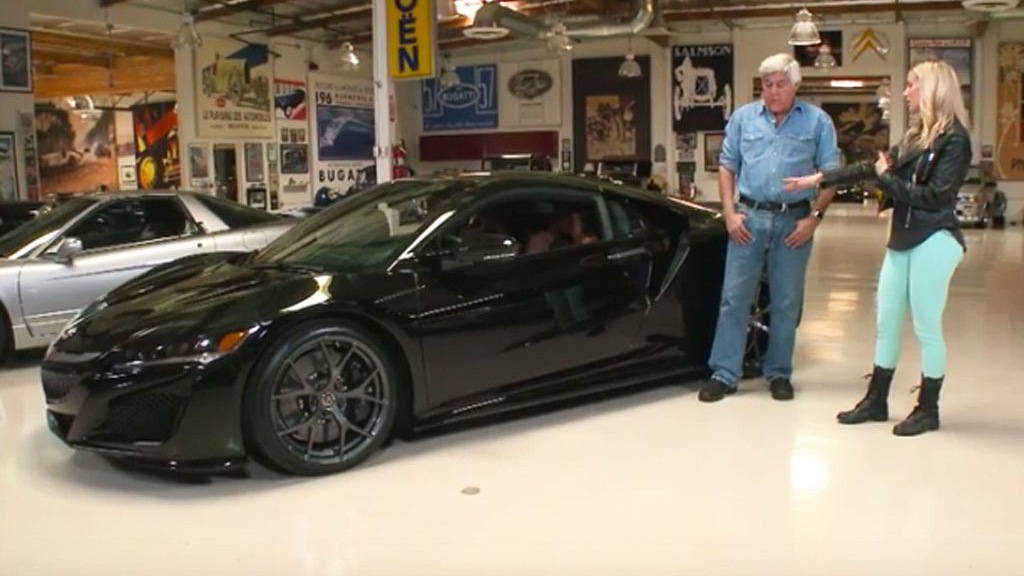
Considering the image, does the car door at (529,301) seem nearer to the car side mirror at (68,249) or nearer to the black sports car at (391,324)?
the black sports car at (391,324)

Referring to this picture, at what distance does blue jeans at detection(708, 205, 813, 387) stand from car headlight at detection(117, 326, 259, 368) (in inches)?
83.5

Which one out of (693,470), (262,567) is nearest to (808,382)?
(693,470)

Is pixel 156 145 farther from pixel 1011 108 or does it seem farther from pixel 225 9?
pixel 1011 108

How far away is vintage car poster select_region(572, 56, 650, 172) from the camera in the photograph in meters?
18.5

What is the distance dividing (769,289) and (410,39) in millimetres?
3512

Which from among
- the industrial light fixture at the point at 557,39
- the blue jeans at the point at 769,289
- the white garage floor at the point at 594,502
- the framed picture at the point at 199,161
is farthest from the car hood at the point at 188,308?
the framed picture at the point at 199,161

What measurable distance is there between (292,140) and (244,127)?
1.25m

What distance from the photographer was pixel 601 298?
4.00 meters

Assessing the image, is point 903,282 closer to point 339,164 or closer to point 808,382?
point 808,382

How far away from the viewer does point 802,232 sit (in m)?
4.08

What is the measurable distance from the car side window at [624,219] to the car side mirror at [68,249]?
2.96 meters

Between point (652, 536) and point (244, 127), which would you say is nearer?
point (652, 536)

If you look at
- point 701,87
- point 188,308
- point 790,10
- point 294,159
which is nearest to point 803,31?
point 790,10

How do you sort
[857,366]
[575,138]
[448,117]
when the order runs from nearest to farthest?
[857,366] < [575,138] < [448,117]
